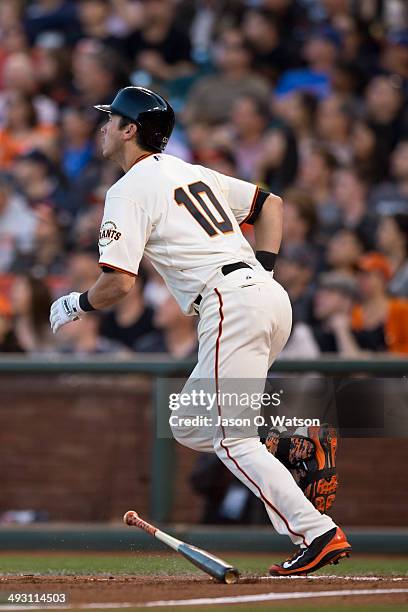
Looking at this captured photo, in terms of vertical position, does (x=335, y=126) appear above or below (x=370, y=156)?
above

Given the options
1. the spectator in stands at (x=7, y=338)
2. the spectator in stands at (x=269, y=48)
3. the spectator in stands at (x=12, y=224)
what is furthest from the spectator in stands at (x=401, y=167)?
the spectator in stands at (x=7, y=338)

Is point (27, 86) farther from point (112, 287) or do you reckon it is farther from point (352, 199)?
point (112, 287)

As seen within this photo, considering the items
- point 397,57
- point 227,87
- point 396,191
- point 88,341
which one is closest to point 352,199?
point 396,191

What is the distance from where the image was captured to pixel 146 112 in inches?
215

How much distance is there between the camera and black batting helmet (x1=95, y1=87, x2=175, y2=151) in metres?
5.45

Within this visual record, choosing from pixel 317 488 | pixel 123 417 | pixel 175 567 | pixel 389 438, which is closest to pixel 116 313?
pixel 123 417

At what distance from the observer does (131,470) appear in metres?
7.94

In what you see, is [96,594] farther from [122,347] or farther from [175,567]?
[122,347]

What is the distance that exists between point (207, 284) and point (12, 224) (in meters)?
5.71

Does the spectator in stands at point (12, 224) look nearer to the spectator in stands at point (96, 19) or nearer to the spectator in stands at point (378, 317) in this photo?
the spectator in stands at point (96, 19)

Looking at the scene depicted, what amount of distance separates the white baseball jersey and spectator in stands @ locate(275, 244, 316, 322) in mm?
3037

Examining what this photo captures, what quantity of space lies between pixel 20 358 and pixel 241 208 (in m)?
2.84

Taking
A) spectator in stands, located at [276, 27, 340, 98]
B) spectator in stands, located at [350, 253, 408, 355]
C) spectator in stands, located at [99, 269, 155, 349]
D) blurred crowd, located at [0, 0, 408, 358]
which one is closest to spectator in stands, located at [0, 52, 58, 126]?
blurred crowd, located at [0, 0, 408, 358]

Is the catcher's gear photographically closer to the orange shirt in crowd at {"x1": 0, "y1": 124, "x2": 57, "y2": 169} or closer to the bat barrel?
the bat barrel
